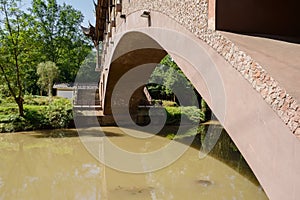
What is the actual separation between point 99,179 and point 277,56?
512 cm

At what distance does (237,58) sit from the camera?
8.36 ft

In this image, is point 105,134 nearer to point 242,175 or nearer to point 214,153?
point 214,153

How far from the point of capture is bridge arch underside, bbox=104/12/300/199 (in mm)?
1906

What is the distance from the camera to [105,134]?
11477 millimetres

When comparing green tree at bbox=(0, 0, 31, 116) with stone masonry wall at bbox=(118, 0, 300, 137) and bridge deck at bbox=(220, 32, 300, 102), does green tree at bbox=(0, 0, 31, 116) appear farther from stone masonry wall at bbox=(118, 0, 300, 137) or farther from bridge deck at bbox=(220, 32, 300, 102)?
→ bridge deck at bbox=(220, 32, 300, 102)

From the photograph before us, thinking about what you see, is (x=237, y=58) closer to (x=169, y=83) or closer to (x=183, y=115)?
(x=183, y=115)

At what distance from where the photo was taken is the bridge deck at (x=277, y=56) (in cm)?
204

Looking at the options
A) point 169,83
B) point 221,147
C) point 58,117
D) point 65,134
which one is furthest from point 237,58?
point 169,83

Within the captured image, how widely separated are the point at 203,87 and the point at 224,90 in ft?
1.90

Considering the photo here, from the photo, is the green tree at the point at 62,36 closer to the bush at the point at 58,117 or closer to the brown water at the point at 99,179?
the bush at the point at 58,117

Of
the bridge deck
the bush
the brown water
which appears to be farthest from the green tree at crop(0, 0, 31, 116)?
the bridge deck

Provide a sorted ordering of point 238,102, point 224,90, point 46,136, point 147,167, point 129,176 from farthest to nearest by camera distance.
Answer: point 46,136 → point 147,167 → point 129,176 → point 224,90 → point 238,102

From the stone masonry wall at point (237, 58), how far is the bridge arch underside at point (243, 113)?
6cm

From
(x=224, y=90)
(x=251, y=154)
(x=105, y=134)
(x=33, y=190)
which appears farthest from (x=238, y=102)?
(x=105, y=134)
